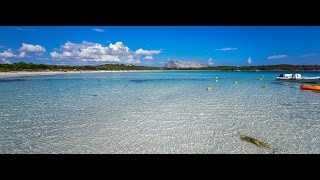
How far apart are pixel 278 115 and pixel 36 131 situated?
7.19 m

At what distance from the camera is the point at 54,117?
7.88m

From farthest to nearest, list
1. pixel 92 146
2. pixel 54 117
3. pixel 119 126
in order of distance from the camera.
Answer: pixel 54 117, pixel 119 126, pixel 92 146

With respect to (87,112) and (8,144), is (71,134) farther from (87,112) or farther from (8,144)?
(87,112)

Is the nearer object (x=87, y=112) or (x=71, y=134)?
(x=71, y=134)

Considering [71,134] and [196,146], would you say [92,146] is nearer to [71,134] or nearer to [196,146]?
[71,134]
